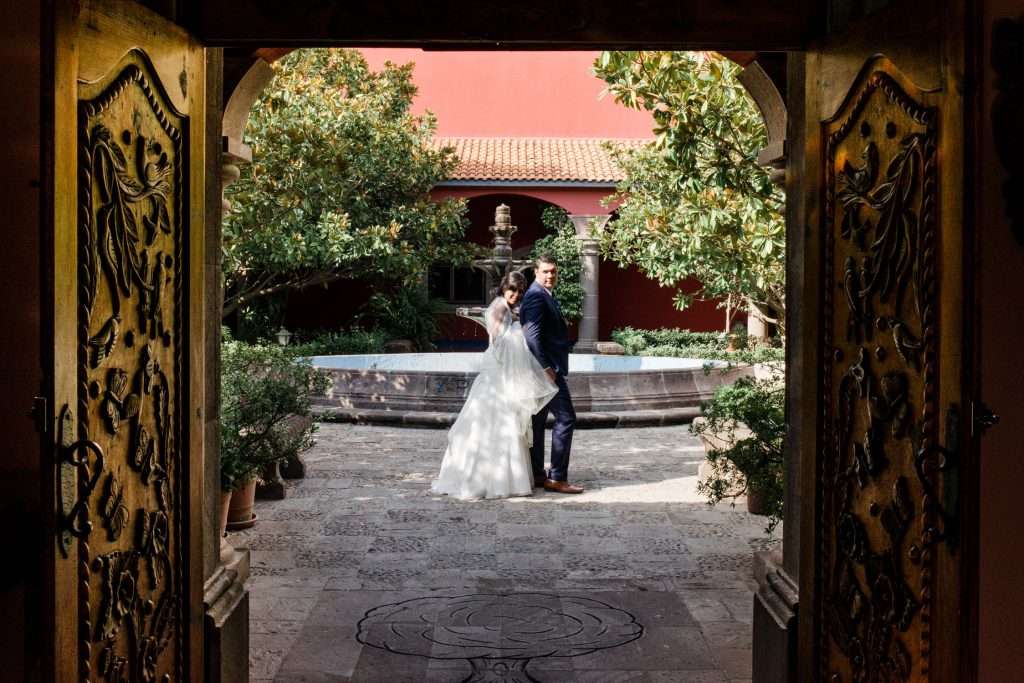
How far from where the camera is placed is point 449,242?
1823 cm

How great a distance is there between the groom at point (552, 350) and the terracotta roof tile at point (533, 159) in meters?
12.5

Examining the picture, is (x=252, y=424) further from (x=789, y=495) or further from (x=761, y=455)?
(x=789, y=495)

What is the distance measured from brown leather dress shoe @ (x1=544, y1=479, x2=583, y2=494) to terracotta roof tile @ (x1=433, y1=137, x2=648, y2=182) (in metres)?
12.8

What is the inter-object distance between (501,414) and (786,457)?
3800 millimetres

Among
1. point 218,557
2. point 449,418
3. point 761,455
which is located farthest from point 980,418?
point 449,418

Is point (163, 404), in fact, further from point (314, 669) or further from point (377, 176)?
point (377, 176)

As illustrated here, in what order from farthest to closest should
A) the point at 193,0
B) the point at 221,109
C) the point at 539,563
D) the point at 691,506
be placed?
the point at 691,506 < the point at 539,563 < the point at 221,109 < the point at 193,0

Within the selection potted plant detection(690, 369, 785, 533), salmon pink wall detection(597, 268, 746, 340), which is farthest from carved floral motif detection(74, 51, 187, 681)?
salmon pink wall detection(597, 268, 746, 340)

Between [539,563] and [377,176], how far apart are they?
469 inches

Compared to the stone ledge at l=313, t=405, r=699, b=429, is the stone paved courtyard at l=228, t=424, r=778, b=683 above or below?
below

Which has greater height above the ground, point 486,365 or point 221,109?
point 221,109

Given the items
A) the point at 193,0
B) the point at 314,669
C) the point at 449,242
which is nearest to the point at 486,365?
the point at 314,669

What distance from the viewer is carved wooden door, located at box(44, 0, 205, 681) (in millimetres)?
2211

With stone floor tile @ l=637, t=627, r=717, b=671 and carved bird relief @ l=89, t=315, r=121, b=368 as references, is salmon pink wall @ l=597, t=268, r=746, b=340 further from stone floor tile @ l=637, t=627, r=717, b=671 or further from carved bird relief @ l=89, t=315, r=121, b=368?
carved bird relief @ l=89, t=315, r=121, b=368
